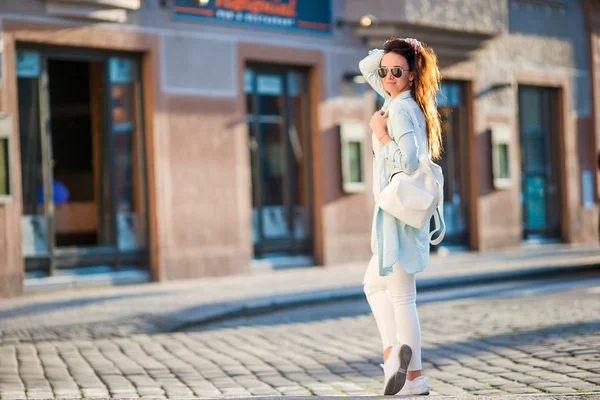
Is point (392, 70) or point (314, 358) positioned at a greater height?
point (392, 70)

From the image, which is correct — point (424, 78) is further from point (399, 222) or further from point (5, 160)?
point (5, 160)

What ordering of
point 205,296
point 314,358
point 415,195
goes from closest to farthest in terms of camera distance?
point 415,195, point 314,358, point 205,296

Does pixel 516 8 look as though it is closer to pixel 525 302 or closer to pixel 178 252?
pixel 178 252

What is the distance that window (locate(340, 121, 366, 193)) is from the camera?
17266 mm

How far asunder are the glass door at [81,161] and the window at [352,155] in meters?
3.75

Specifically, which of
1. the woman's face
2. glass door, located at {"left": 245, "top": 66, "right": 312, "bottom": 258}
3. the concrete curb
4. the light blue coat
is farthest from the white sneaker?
glass door, located at {"left": 245, "top": 66, "right": 312, "bottom": 258}

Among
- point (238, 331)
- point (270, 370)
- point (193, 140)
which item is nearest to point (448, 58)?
point (193, 140)

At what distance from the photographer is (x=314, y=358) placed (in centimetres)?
776

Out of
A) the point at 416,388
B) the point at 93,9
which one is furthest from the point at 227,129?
the point at 416,388

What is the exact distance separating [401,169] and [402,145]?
124 mm

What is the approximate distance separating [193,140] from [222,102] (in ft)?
2.57

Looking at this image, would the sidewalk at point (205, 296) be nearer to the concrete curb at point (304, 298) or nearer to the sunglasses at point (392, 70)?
the concrete curb at point (304, 298)

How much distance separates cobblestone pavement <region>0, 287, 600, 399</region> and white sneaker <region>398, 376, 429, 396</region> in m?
0.60

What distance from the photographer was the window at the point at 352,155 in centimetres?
1727
